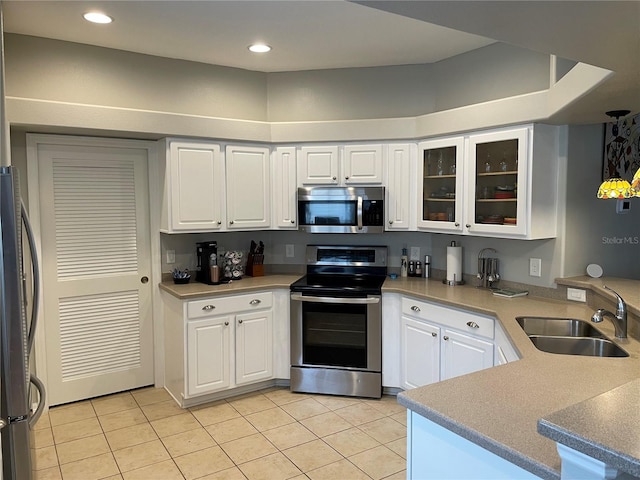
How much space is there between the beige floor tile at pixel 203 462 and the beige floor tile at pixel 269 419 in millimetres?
390

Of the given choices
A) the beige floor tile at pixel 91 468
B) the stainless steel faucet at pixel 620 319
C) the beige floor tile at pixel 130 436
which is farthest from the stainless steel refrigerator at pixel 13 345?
the stainless steel faucet at pixel 620 319

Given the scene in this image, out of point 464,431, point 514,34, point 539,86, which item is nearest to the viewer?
point 464,431

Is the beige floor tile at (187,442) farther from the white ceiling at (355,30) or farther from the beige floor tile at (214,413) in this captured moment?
the white ceiling at (355,30)

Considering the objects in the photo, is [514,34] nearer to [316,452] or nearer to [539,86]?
[539,86]

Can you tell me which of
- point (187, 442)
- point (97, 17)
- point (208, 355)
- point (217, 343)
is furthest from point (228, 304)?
point (97, 17)

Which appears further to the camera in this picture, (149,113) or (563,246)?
(149,113)

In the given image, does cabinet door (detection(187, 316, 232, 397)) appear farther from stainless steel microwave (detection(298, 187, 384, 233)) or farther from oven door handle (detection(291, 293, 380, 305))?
stainless steel microwave (detection(298, 187, 384, 233))

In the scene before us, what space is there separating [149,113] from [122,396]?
2.24 m

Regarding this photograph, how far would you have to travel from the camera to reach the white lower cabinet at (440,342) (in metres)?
3.07

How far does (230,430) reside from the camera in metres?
3.29

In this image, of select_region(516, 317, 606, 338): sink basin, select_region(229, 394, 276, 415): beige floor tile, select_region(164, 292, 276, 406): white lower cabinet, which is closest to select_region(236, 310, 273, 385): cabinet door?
select_region(164, 292, 276, 406): white lower cabinet

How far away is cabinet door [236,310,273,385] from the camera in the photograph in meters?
3.77

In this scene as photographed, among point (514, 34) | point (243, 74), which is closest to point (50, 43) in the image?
point (243, 74)

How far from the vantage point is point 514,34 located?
5.17 feet
